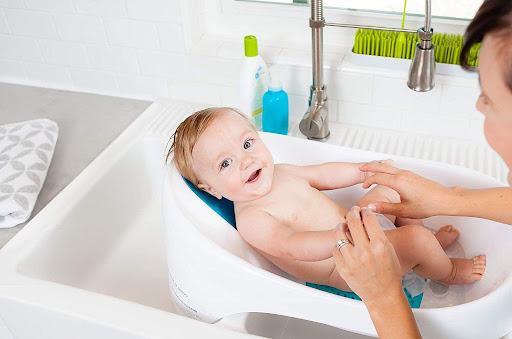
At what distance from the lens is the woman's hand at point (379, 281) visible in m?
0.80

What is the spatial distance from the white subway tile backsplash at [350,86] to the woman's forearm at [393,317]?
0.77 metres

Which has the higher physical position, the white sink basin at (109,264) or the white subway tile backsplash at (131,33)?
the white subway tile backsplash at (131,33)

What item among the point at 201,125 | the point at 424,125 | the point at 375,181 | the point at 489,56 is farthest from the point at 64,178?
the point at 489,56

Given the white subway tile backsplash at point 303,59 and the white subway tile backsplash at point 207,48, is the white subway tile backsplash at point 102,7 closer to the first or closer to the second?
the white subway tile backsplash at point 207,48

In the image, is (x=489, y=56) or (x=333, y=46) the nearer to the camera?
(x=489, y=56)

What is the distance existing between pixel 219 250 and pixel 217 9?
0.97 meters

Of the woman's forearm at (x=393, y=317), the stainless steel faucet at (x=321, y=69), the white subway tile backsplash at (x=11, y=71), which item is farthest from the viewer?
the white subway tile backsplash at (x=11, y=71)

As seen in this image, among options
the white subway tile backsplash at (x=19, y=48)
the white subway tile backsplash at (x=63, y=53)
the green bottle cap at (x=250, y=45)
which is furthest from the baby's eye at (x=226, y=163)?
the white subway tile backsplash at (x=19, y=48)

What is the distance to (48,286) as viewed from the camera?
3.37ft

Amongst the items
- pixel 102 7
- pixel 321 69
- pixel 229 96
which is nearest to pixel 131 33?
pixel 102 7

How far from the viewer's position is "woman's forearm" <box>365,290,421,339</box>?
0.79 meters

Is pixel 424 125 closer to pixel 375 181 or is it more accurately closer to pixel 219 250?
pixel 375 181

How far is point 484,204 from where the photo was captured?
964 mm

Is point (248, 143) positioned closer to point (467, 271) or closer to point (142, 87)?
point (467, 271)
